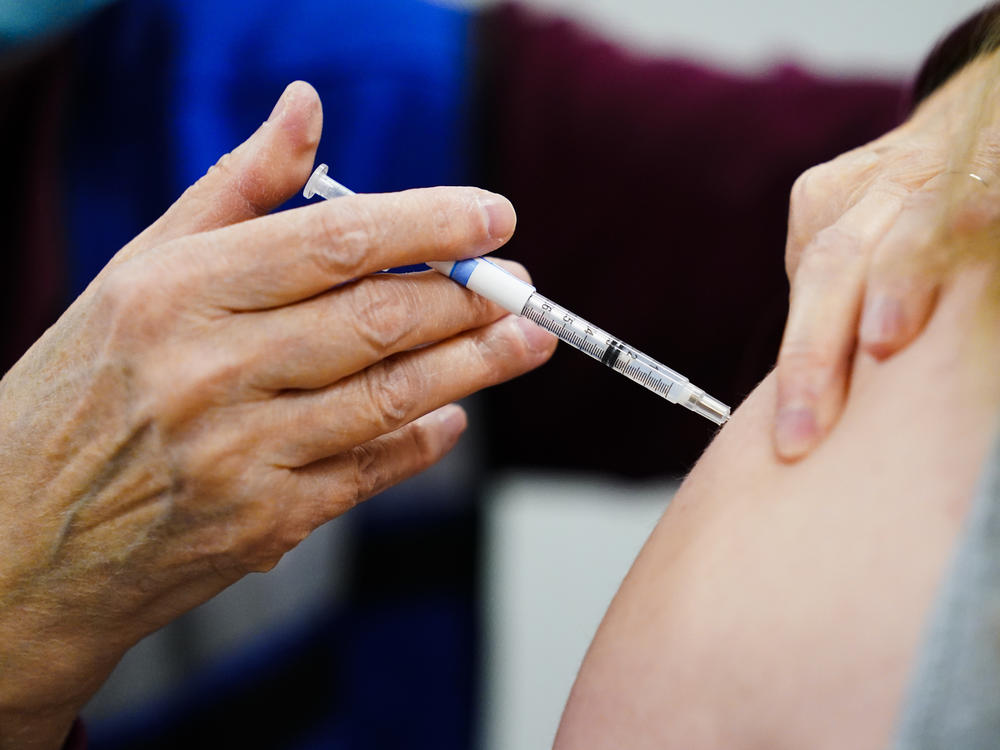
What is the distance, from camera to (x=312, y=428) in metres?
0.66

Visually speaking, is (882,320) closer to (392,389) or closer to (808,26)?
(392,389)

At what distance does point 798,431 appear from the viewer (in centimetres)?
52

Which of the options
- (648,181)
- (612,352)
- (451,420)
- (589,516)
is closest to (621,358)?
(612,352)

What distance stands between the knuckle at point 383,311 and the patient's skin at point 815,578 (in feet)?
0.88

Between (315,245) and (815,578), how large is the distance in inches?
16.3

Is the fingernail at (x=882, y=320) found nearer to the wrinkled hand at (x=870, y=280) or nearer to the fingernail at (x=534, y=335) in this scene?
the wrinkled hand at (x=870, y=280)

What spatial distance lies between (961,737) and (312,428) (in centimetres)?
48

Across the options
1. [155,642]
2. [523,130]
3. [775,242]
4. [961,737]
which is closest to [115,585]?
[155,642]

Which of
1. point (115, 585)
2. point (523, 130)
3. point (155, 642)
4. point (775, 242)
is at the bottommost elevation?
point (155, 642)

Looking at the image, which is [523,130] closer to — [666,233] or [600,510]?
[666,233]

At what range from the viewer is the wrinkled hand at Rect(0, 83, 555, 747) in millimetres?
625

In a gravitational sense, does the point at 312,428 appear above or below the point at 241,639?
above

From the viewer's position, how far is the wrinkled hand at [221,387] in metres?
0.62

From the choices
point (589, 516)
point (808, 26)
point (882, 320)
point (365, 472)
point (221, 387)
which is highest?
point (808, 26)
